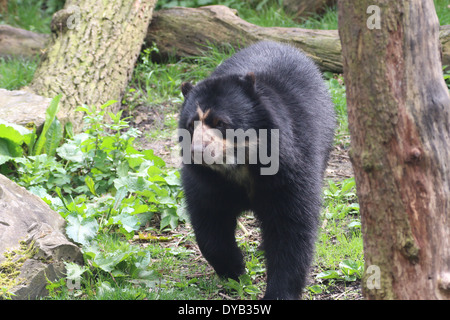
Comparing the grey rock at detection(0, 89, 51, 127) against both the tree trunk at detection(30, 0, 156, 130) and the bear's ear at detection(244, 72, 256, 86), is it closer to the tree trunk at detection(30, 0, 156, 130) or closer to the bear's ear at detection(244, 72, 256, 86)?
the tree trunk at detection(30, 0, 156, 130)

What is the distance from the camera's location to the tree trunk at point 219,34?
23.4ft

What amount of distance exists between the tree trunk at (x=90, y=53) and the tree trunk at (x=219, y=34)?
0.50 metres

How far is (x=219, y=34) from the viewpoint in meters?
7.74

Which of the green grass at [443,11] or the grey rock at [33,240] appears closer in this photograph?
the grey rock at [33,240]

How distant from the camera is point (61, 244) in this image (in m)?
3.87

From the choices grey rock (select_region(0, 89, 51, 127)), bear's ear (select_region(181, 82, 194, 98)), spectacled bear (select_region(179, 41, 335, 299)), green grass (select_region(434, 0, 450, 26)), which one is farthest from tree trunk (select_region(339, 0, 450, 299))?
green grass (select_region(434, 0, 450, 26))

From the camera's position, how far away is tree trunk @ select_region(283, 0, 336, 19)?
28.5ft

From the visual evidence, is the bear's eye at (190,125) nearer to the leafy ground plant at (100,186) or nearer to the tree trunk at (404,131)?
the leafy ground plant at (100,186)

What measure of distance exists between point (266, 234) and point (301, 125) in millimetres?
756

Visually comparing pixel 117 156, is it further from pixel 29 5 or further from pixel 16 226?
pixel 29 5

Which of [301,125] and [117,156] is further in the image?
[117,156]

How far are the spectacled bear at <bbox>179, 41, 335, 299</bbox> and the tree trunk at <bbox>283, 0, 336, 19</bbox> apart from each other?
495 centimetres

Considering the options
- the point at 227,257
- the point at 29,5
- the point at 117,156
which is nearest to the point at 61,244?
the point at 227,257

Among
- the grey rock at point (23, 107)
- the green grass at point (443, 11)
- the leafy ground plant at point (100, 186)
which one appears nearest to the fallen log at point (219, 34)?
the green grass at point (443, 11)
